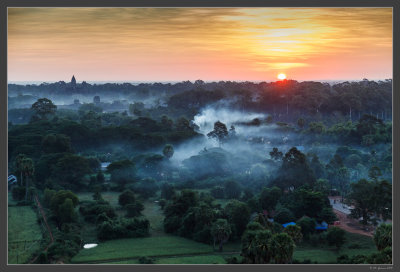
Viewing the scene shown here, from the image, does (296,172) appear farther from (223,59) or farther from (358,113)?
(358,113)

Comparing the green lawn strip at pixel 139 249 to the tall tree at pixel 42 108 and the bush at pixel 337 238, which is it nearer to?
the bush at pixel 337 238

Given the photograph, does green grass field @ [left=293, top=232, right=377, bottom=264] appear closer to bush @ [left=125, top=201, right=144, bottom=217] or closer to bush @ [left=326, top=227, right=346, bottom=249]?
bush @ [left=326, top=227, right=346, bottom=249]

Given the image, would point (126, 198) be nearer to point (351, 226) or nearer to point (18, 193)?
point (18, 193)

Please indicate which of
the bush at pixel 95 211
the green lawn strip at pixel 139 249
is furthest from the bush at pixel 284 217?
the bush at pixel 95 211

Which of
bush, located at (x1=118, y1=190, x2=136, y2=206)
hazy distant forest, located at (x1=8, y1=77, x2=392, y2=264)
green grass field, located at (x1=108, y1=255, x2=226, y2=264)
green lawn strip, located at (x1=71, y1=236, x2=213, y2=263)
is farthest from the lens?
bush, located at (x1=118, y1=190, x2=136, y2=206)

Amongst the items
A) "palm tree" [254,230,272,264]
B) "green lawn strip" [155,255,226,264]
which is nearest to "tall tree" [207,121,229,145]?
"green lawn strip" [155,255,226,264]

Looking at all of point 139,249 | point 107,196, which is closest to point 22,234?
point 139,249
